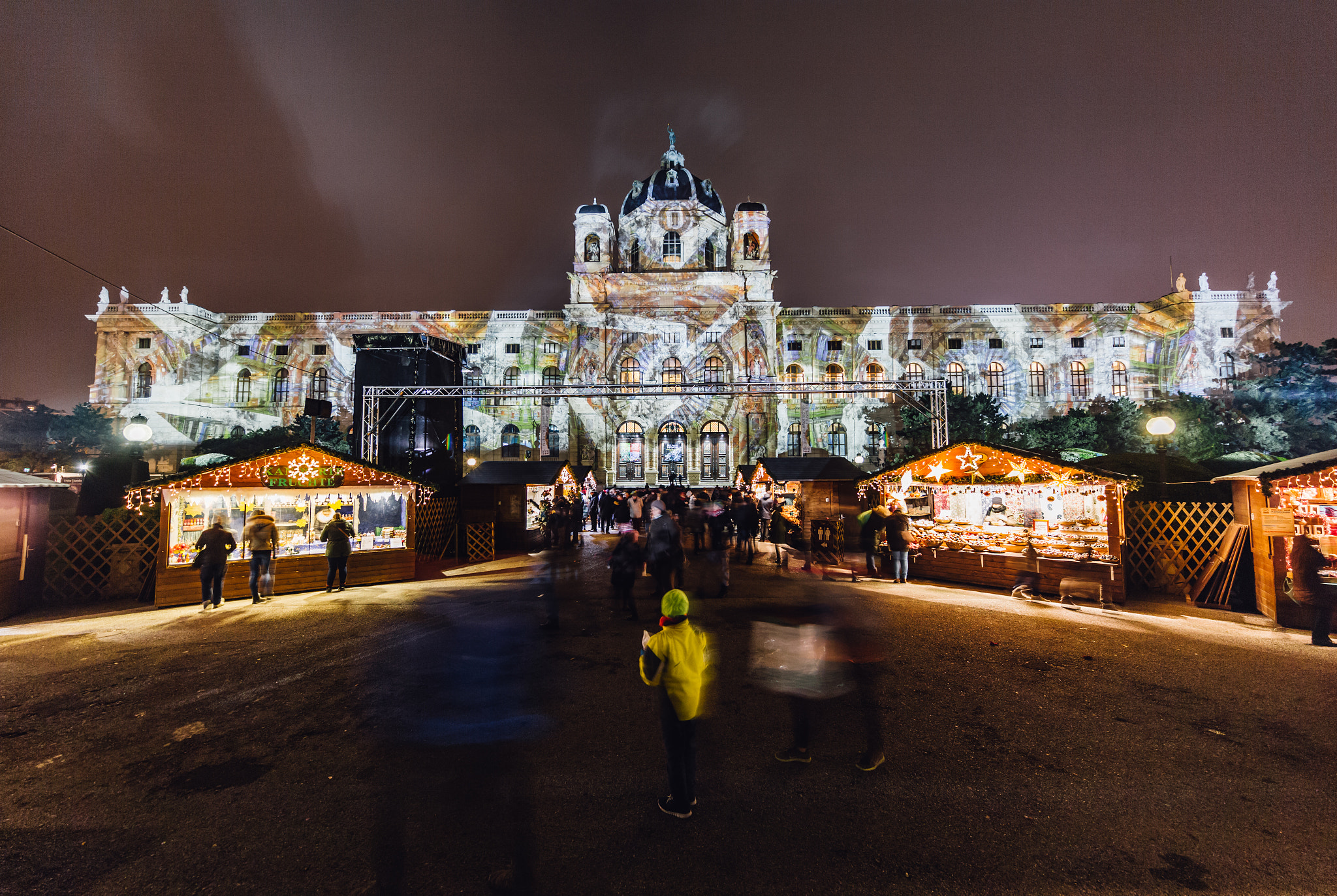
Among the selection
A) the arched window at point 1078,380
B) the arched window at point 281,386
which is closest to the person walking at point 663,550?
the arched window at point 1078,380

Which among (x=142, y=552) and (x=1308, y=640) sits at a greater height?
(x=142, y=552)

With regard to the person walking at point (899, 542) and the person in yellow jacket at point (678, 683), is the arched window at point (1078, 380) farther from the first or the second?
the person in yellow jacket at point (678, 683)

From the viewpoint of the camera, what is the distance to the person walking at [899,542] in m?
10.7

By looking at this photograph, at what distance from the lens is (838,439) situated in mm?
37781

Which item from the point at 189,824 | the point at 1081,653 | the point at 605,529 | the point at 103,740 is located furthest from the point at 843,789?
the point at 605,529

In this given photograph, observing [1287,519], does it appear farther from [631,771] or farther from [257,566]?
[257,566]

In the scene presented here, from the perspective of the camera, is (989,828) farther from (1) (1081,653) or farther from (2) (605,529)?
(2) (605,529)

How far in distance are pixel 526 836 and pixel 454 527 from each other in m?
13.5

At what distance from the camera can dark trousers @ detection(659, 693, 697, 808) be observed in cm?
329

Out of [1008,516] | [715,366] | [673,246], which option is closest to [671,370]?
[715,366]

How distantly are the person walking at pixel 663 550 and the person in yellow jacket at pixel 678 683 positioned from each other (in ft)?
15.2

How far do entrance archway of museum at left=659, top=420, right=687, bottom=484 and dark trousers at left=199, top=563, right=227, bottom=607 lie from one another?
2823 cm

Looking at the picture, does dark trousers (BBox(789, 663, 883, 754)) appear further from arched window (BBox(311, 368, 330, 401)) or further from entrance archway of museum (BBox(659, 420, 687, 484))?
arched window (BBox(311, 368, 330, 401))

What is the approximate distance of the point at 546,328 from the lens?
39.7 metres
